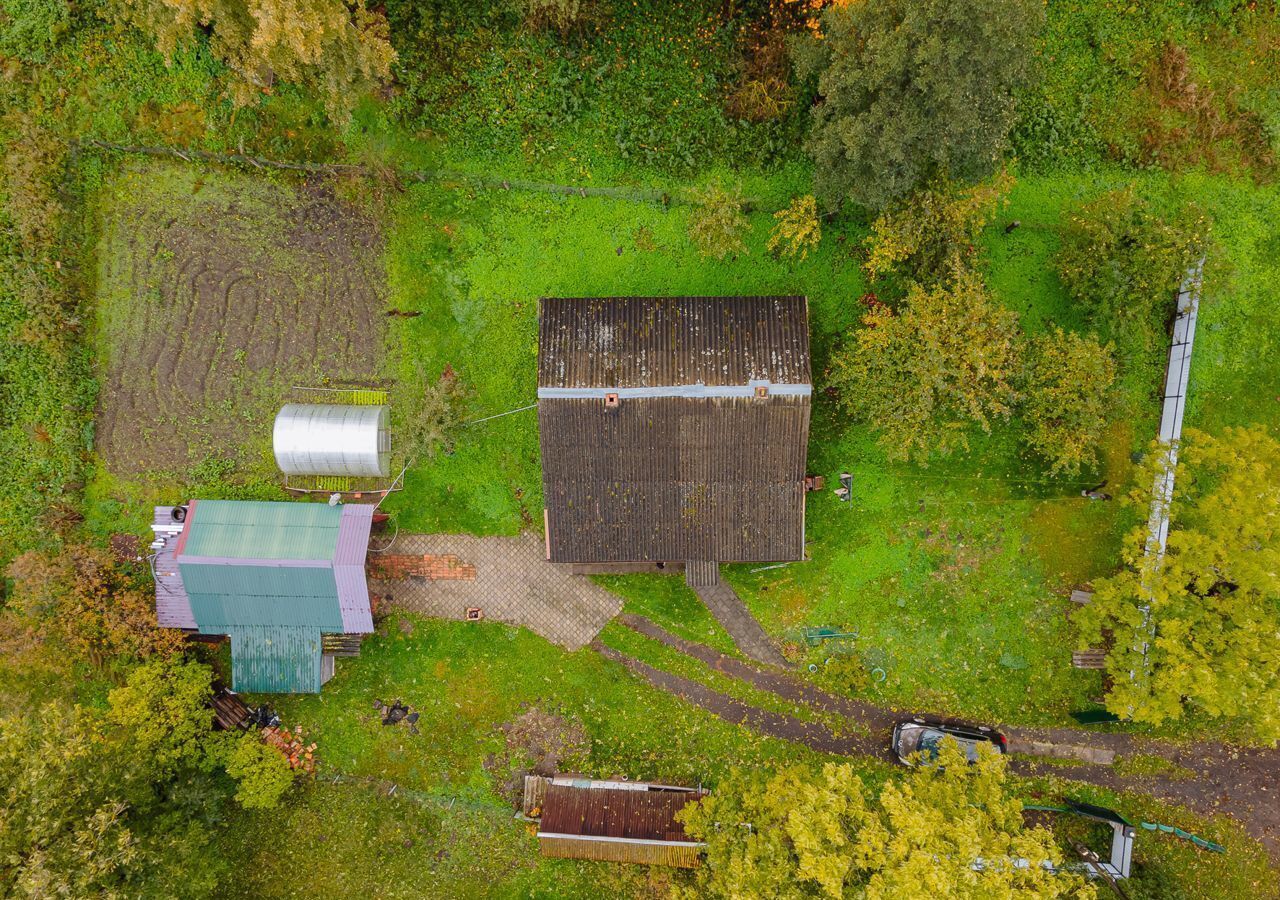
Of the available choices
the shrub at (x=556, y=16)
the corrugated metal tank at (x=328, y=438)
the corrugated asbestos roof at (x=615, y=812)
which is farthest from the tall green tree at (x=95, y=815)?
the shrub at (x=556, y=16)

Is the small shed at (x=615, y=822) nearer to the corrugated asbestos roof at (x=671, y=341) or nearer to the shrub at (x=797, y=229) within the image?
the corrugated asbestos roof at (x=671, y=341)

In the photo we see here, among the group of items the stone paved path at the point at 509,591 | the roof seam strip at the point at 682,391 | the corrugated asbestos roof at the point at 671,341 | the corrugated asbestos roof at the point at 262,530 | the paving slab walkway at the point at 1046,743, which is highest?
the corrugated asbestos roof at the point at 671,341

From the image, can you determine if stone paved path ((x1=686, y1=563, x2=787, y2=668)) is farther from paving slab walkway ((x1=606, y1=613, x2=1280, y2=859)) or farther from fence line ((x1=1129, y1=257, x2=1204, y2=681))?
fence line ((x1=1129, y1=257, x2=1204, y2=681))

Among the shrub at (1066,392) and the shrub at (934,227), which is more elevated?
the shrub at (934,227)

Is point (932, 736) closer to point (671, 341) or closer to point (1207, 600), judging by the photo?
point (1207, 600)

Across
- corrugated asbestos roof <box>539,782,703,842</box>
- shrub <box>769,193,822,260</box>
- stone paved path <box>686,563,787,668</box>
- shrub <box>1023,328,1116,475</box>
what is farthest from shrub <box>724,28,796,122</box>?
corrugated asbestos roof <box>539,782,703,842</box>

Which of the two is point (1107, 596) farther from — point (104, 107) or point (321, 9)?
point (104, 107)

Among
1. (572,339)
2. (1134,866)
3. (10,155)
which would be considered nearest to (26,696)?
(10,155)
